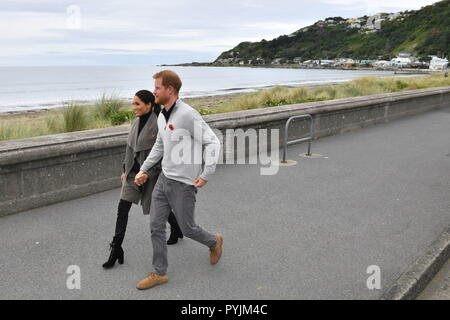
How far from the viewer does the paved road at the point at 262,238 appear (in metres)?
3.71

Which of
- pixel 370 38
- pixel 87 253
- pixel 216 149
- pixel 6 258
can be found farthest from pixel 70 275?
pixel 370 38

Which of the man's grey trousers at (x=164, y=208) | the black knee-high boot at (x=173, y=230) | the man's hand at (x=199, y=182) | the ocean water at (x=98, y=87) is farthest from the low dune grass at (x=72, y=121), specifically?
the man's hand at (x=199, y=182)

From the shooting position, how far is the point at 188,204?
3752 mm

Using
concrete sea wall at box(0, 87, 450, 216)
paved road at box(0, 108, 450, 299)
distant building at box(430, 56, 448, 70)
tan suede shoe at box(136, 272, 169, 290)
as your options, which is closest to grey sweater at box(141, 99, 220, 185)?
tan suede shoe at box(136, 272, 169, 290)

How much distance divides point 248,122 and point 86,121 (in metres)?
3.34

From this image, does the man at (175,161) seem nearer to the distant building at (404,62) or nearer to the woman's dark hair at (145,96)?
the woman's dark hair at (145,96)

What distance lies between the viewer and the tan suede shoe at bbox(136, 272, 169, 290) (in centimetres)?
366

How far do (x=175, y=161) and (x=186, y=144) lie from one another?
0.55 feet

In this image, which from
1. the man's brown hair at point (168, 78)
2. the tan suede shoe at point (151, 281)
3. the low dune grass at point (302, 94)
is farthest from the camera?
the low dune grass at point (302, 94)

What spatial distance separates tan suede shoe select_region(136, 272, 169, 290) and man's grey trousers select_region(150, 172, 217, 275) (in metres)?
0.04

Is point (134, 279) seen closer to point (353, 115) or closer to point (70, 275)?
point (70, 275)

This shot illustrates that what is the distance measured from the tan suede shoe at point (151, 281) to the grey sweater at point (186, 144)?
81cm

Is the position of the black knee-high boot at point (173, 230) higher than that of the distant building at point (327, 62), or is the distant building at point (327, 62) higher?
the distant building at point (327, 62)

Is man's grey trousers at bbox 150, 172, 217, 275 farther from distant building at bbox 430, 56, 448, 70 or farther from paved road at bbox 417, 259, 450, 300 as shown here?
distant building at bbox 430, 56, 448, 70
